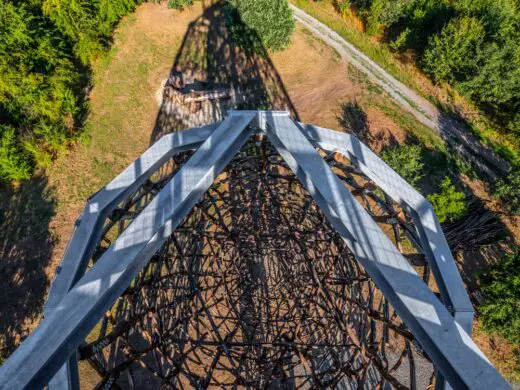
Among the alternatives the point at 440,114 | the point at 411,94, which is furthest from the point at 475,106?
the point at 411,94

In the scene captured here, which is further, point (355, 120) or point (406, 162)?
point (355, 120)

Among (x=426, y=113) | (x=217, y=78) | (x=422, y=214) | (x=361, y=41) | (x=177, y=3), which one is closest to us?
(x=422, y=214)

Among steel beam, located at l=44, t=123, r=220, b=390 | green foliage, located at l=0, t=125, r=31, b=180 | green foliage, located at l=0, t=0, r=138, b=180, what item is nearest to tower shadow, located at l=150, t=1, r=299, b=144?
green foliage, located at l=0, t=0, r=138, b=180

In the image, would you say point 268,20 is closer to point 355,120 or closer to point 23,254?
point 355,120

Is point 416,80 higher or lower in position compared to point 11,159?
higher

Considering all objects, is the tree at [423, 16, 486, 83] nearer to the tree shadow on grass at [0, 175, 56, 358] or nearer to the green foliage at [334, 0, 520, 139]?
the green foliage at [334, 0, 520, 139]

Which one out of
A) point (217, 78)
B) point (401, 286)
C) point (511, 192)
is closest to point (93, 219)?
point (401, 286)
